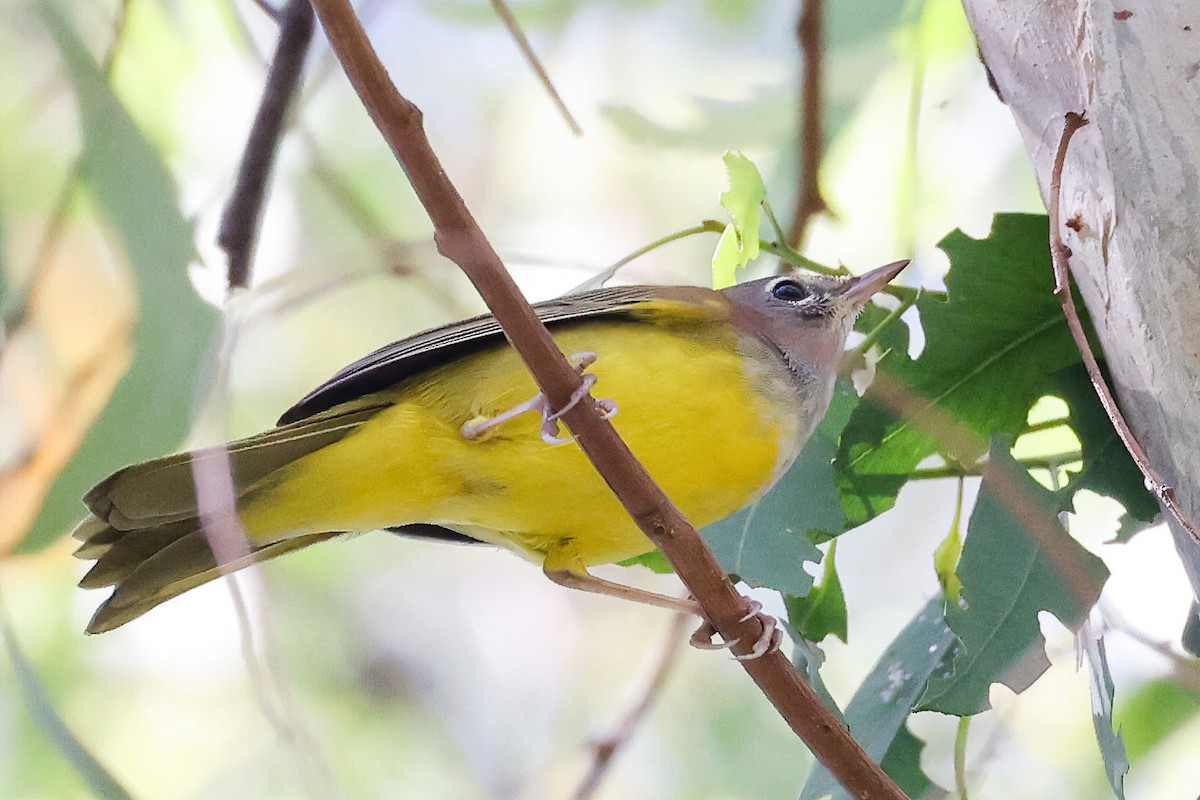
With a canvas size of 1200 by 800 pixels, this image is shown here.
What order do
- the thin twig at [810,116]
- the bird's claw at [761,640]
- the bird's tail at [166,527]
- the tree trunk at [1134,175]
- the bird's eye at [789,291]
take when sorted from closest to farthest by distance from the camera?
1. the tree trunk at [1134,175]
2. the bird's claw at [761,640]
3. the bird's tail at [166,527]
4. the bird's eye at [789,291]
5. the thin twig at [810,116]

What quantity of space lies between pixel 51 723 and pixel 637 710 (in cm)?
119

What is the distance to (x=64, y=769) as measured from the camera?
199 cm

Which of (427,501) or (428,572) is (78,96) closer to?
(427,501)

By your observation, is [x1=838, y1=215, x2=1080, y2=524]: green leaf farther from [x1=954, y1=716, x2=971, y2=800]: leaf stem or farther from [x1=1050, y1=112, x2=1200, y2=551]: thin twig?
[x1=954, y1=716, x2=971, y2=800]: leaf stem

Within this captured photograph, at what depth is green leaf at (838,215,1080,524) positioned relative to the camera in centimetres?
196

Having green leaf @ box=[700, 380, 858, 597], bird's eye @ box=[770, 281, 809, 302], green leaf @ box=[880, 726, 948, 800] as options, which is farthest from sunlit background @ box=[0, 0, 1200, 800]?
green leaf @ box=[700, 380, 858, 597]

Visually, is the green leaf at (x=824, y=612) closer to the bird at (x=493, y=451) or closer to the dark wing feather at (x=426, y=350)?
the bird at (x=493, y=451)

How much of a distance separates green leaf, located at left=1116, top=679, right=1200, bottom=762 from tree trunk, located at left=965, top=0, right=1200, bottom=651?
838 millimetres

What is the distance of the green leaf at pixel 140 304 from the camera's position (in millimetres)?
1936

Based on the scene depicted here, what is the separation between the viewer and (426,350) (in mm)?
1825

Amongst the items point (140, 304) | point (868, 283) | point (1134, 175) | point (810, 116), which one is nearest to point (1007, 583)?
point (868, 283)

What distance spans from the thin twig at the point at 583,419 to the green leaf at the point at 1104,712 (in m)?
0.55

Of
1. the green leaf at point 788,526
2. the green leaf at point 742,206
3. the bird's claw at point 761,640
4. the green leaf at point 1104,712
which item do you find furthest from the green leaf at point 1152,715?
the green leaf at point 742,206

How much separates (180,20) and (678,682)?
195 centimetres
